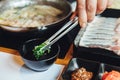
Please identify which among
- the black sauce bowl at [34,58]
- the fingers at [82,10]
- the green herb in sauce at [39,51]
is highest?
the fingers at [82,10]

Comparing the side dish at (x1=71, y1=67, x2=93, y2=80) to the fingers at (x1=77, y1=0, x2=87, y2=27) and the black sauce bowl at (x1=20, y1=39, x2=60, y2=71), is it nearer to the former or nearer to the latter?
the black sauce bowl at (x1=20, y1=39, x2=60, y2=71)

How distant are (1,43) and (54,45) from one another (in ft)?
1.12

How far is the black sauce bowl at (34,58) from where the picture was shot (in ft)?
3.70

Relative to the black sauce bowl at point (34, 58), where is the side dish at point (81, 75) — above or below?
below

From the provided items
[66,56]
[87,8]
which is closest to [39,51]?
[66,56]

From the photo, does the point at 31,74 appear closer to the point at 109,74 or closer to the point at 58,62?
the point at 58,62

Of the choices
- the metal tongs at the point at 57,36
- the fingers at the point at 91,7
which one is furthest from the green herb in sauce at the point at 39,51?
the fingers at the point at 91,7

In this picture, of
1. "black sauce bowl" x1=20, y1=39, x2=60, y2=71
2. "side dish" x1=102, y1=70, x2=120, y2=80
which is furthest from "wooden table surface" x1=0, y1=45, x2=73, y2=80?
"side dish" x1=102, y1=70, x2=120, y2=80

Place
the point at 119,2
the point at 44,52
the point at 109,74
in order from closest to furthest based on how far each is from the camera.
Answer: the point at 109,74 → the point at 44,52 → the point at 119,2

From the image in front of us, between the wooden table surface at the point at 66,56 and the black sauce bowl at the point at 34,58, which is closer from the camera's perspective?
the black sauce bowl at the point at 34,58

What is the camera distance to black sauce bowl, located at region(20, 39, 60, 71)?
113cm

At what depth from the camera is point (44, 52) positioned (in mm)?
1200

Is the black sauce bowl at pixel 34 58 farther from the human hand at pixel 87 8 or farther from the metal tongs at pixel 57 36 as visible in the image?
the human hand at pixel 87 8

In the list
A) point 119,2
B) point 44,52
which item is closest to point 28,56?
point 44,52
